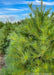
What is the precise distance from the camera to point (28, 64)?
217cm

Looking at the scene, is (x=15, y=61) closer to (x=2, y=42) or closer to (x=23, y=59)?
(x=23, y=59)

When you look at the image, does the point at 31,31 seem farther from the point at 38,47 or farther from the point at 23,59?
the point at 23,59

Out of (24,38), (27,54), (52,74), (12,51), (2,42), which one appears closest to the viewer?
(52,74)

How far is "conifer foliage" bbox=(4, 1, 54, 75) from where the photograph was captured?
1999mm

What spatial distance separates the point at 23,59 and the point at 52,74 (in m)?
0.52

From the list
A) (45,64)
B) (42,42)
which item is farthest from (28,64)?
(42,42)

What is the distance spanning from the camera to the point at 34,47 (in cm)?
204

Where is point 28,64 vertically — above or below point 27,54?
below

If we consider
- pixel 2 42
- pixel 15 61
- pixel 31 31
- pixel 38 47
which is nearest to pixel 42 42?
pixel 38 47

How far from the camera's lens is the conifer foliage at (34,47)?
1999 mm

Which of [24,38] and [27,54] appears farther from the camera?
[24,38]

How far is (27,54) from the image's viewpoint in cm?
207

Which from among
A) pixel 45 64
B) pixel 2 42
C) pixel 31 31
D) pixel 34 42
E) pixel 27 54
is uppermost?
pixel 31 31

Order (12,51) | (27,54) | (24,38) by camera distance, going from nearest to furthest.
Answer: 1. (27,54)
2. (24,38)
3. (12,51)
